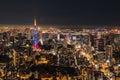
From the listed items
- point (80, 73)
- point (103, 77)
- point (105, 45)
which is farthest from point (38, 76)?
point (105, 45)

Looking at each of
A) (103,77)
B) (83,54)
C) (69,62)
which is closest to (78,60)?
(69,62)

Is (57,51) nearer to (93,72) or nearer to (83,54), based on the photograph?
(83,54)

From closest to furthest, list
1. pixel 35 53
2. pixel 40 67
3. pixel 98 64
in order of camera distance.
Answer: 1. pixel 40 67
2. pixel 98 64
3. pixel 35 53

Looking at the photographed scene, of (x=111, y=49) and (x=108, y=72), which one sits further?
(x=111, y=49)

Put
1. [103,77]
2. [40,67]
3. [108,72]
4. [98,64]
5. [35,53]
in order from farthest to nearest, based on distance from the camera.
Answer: [35,53] < [98,64] < [40,67] < [108,72] < [103,77]

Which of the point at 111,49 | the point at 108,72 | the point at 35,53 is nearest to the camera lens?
the point at 108,72

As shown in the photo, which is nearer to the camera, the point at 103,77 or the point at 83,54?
the point at 103,77

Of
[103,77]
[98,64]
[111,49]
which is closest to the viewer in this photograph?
[103,77]

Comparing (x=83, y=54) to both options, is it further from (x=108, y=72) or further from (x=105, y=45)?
(x=108, y=72)
